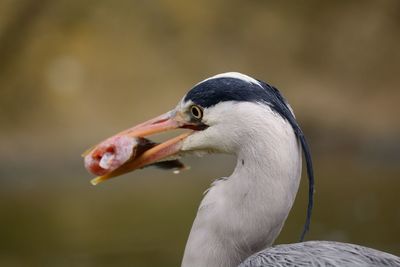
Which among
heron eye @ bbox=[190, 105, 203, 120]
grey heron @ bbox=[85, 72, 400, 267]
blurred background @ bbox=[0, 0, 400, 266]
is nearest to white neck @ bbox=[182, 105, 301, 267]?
grey heron @ bbox=[85, 72, 400, 267]

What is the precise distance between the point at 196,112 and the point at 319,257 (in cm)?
56

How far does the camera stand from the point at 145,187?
831 centimetres

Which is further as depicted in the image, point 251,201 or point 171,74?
point 171,74

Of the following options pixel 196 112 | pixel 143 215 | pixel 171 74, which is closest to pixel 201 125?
pixel 196 112

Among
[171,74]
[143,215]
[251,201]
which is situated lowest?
[143,215]

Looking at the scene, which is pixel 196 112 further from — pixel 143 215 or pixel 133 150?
pixel 143 215

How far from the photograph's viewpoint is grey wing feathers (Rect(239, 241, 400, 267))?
7.89ft

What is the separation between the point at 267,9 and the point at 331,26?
75 cm

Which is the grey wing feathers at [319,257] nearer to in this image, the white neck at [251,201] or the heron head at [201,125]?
the white neck at [251,201]

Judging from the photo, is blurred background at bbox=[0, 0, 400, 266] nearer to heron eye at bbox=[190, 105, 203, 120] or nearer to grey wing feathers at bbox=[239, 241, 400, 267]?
heron eye at bbox=[190, 105, 203, 120]

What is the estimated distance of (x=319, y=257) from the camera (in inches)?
95.6

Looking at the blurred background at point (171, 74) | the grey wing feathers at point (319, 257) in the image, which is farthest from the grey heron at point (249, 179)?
the blurred background at point (171, 74)

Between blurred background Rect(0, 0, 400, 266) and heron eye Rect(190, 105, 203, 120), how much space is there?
5.38m

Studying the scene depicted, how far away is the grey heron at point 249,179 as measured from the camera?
2.48 metres
